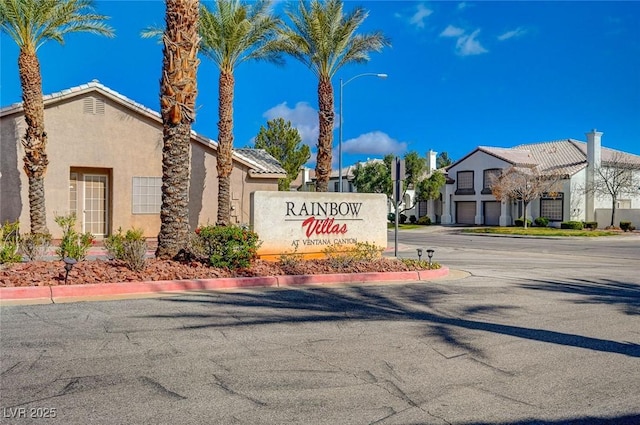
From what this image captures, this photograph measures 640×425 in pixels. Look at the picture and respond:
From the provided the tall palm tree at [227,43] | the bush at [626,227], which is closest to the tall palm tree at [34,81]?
the tall palm tree at [227,43]

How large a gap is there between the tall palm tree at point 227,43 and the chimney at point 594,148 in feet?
105

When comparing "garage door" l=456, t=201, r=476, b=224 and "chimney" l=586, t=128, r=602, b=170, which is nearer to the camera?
"chimney" l=586, t=128, r=602, b=170

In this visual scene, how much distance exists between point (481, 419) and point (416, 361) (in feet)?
5.34

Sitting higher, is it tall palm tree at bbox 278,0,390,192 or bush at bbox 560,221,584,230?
tall palm tree at bbox 278,0,390,192

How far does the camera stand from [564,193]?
46344 mm

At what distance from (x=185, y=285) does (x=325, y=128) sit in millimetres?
15850

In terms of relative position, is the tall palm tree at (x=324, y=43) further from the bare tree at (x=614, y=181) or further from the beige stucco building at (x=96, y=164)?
the bare tree at (x=614, y=181)

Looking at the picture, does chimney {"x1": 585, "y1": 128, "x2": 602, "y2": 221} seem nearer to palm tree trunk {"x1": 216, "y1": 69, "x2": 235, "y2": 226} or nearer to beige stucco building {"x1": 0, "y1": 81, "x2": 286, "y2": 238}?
palm tree trunk {"x1": 216, "y1": 69, "x2": 235, "y2": 226}

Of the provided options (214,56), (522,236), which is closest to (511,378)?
(214,56)

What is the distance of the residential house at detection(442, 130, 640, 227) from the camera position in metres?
46.3

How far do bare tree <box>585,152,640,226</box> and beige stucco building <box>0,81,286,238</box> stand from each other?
114 ft

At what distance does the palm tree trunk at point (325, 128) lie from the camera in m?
25.1

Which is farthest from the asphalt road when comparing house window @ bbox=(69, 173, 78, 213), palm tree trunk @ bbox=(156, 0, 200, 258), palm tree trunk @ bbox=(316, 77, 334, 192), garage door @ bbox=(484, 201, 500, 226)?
garage door @ bbox=(484, 201, 500, 226)

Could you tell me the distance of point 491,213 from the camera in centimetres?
5366
